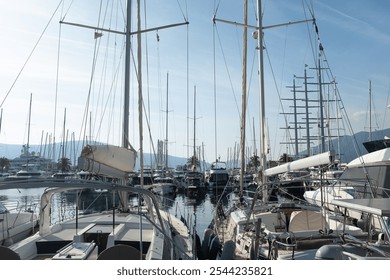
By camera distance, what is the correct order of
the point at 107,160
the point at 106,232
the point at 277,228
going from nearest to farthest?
the point at 106,232 → the point at 107,160 → the point at 277,228

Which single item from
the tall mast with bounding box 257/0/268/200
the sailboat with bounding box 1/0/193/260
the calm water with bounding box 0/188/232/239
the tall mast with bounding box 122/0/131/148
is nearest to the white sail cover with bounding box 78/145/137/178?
the sailboat with bounding box 1/0/193/260

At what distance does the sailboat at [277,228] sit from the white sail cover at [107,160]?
2.80 metres

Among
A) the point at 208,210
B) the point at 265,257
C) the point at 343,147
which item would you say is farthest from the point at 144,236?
the point at 343,147

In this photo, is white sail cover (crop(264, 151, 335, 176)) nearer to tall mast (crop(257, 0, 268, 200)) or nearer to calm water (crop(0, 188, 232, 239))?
tall mast (crop(257, 0, 268, 200))

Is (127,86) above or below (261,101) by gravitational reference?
below

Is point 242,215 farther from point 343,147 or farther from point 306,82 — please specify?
point 306,82

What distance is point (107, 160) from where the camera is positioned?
7871mm

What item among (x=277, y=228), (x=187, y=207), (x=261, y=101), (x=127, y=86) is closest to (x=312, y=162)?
(x=277, y=228)

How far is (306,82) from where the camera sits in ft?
154

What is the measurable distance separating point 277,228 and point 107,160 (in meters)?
4.95

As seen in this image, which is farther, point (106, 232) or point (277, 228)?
point (277, 228)

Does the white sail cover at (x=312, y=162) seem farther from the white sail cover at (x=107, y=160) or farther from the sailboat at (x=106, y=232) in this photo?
the white sail cover at (x=107, y=160)

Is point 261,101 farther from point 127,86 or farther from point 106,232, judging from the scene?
point 106,232

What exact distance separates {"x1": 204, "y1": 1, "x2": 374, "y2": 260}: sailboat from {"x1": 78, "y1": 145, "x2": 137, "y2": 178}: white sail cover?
2.80 m
